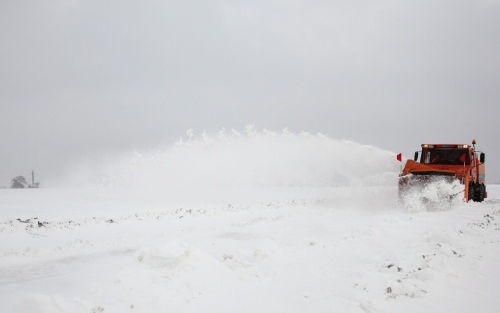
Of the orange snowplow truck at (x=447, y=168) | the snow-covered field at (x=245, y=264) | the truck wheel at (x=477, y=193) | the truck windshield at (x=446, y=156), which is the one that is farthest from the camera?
the truck wheel at (x=477, y=193)

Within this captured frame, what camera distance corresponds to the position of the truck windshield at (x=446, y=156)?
62.1 ft

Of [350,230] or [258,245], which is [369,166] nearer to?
[350,230]

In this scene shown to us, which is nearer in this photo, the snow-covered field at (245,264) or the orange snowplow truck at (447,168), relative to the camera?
the snow-covered field at (245,264)

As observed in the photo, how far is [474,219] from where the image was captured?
12719mm

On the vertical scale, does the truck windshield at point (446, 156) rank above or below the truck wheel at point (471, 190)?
above

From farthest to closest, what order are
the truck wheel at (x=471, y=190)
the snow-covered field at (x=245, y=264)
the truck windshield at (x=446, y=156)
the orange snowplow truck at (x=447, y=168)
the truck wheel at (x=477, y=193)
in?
the truck wheel at (x=477, y=193) → the truck windshield at (x=446, y=156) → the truck wheel at (x=471, y=190) → the orange snowplow truck at (x=447, y=168) → the snow-covered field at (x=245, y=264)

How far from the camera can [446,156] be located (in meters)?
19.3

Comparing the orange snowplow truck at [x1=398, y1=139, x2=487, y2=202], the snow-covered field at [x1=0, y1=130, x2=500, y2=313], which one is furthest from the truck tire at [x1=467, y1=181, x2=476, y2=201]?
the snow-covered field at [x1=0, y1=130, x2=500, y2=313]

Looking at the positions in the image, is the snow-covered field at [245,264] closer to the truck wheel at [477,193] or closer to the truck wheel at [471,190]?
the truck wheel at [471,190]

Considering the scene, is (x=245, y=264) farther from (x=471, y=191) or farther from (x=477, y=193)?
(x=477, y=193)

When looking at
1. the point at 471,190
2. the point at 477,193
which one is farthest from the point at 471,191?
the point at 477,193

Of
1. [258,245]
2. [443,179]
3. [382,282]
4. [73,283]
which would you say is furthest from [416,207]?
[73,283]

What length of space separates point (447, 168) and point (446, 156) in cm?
104

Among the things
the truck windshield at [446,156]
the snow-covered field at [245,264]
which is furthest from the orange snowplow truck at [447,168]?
the snow-covered field at [245,264]
